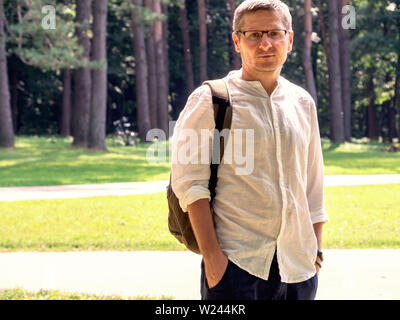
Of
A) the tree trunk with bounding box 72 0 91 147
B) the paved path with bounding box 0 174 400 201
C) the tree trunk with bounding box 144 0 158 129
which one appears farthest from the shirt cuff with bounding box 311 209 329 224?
the tree trunk with bounding box 144 0 158 129

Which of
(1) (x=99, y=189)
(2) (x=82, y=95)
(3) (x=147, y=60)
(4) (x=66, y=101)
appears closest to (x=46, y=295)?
(1) (x=99, y=189)

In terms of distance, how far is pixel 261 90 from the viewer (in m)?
3.00

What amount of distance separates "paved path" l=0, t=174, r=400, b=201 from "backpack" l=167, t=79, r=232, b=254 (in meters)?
10.1

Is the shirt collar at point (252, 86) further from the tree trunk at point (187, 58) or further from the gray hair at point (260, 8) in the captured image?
the tree trunk at point (187, 58)

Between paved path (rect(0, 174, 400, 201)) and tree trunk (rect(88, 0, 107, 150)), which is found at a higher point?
tree trunk (rect(88, 0, 107, 150))

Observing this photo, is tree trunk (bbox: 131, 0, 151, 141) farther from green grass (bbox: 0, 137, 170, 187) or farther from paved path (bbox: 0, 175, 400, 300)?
paved path (bbox: 0, 175, 400, 300)

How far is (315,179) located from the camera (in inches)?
129

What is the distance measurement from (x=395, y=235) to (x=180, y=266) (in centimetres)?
343

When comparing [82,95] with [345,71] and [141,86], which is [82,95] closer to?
[141,86]

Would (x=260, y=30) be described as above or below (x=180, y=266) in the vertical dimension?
above

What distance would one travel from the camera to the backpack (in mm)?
2885

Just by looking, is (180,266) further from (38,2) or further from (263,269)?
(38,2)

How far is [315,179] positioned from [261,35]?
0.73m
